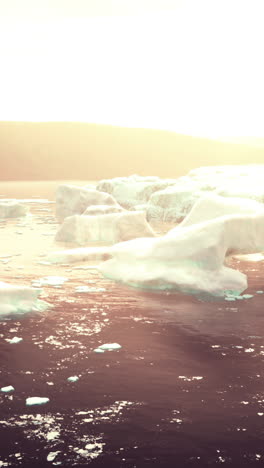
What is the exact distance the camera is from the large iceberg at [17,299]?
7172mm

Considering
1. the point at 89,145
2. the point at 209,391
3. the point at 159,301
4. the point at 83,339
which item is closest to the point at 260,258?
the point at 159,301

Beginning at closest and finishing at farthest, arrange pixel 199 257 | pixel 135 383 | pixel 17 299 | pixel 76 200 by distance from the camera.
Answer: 1. pixel 135 383
2. pixel 17 299
3. pixel 199 257
4. pixel 76 200

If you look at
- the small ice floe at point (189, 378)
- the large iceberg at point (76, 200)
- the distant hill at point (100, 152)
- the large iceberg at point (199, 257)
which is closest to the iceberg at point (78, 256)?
the large iceberg at point (199, 257)

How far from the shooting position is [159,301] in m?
8.07

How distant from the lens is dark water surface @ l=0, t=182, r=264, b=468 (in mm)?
4223

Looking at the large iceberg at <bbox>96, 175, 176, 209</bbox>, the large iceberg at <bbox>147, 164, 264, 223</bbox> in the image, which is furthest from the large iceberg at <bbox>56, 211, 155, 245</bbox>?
the large iceberg at <bbox>96, 175, 176, 209</bbox>

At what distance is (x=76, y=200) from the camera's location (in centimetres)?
1895

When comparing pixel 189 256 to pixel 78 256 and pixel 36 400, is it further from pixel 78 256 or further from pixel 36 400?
pixel 36 400

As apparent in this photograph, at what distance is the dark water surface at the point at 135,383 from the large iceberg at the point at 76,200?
10004 millimetres

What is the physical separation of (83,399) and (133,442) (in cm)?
75

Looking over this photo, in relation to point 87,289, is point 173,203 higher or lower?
higher

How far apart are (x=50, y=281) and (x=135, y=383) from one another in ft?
13.4

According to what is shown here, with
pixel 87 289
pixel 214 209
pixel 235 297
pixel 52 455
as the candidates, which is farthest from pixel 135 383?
pixel 214 209

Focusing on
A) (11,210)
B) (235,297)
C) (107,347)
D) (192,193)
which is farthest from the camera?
(11,210)
